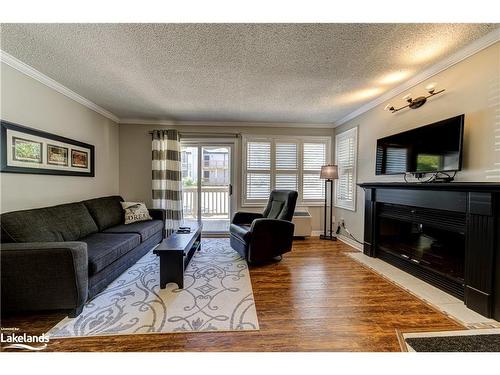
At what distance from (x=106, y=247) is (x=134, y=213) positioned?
148cm

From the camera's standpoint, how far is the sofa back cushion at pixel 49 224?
6.07 feet

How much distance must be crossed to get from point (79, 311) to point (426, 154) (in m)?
3.62

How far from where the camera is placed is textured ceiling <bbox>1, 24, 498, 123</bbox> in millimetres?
1707

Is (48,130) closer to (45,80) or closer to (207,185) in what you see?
(45,80)

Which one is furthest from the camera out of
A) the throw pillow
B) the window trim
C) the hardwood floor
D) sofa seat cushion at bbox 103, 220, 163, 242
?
the window trim

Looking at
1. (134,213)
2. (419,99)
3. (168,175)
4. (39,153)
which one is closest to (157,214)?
(134,213)

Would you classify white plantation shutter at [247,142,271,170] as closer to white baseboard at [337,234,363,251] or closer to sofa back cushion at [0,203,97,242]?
white baseboard at [337,234,363,251]

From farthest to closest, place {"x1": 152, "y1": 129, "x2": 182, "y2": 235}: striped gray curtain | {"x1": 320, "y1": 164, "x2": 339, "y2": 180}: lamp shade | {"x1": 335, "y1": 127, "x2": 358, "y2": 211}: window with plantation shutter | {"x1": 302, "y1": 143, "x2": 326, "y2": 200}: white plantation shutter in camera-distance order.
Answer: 1. {"x1": 302, "y1": 143, "x2": 326, "y2": 200}: white plantation shutter
2. {"x1": 152, "y1": 129, "x2": 182, "y2": 235}: striped gray curtain
3. {"x1": 320, "y1": 164, "x2": 339, "y2": 180}: lamp shade
4. {"x1": 335, "y1": 127, "x2": 358, "y2": 211}: window with plantation shutter

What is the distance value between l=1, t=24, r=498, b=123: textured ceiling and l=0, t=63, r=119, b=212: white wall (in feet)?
0.85

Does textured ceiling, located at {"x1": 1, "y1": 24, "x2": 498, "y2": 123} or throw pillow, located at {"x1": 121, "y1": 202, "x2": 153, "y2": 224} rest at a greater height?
textured ceiling, located at {"x1": 1, "y1": 24, "x2": 498, "y2": 123}

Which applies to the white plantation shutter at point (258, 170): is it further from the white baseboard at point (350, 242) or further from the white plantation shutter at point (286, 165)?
the white baseboard at point (350, 242)

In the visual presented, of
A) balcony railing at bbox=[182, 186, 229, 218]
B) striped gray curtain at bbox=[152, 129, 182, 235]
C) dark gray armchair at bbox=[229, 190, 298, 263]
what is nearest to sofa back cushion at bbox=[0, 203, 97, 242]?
striped gray curtain at bbox=[152, 129, 182, 235]
